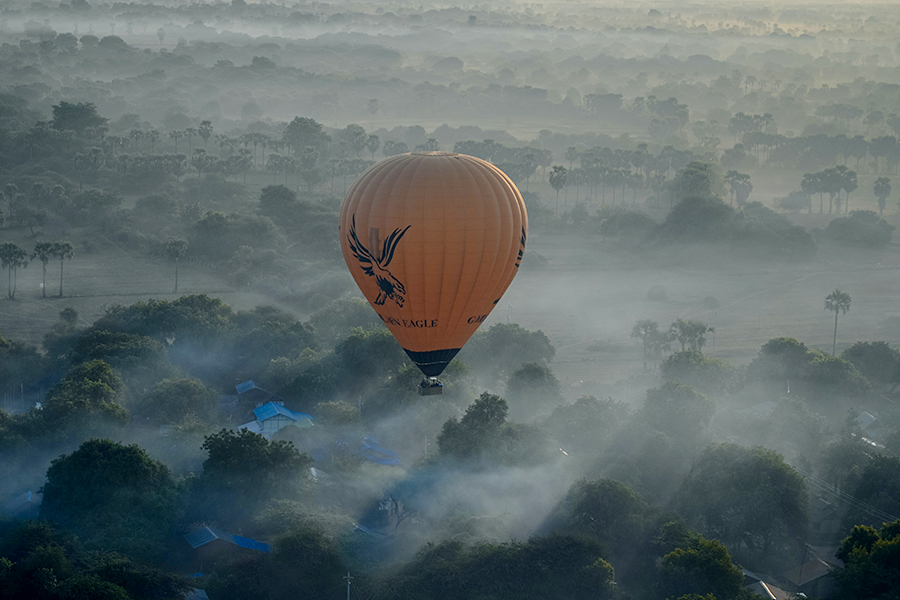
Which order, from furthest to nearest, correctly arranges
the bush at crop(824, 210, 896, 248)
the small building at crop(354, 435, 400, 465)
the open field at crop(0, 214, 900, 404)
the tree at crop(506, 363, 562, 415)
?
1. the bush at crop(824, 210, 896, 248)
2. the open field at crop(0, 214, 900, 404)
3. the tree at crop(506, 363, 562, 415)
4. the small building at crop(354, 435, 400, 465)

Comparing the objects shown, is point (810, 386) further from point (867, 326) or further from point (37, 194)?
point (37, 194)

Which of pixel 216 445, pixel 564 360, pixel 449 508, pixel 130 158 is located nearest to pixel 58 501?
pixel 216 445

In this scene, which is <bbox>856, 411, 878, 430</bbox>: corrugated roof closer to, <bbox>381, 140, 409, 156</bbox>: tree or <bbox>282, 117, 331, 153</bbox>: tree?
<bbox>381, 140, 409, 156</bbox>: tree

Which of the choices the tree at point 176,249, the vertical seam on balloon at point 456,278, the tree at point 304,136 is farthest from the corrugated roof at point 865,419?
the tree at point 304,136

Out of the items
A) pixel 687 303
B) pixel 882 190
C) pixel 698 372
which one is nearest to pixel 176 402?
pixel 698 372

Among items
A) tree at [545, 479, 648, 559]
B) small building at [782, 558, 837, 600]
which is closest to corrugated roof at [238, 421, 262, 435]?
tree at [545, 479, 648, 559]

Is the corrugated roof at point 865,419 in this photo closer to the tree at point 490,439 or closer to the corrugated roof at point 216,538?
the tree at point 490,439
